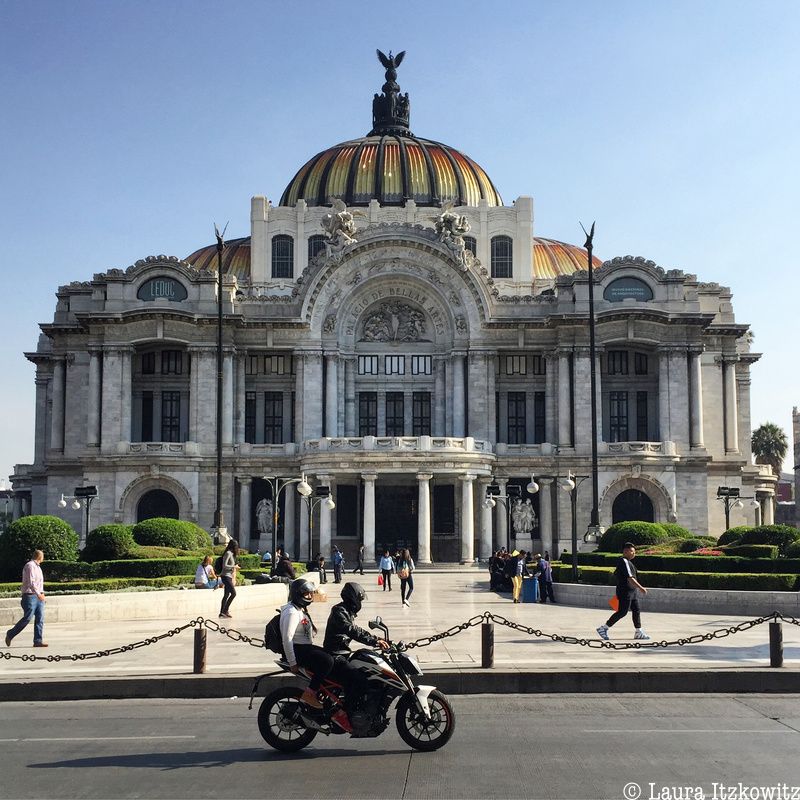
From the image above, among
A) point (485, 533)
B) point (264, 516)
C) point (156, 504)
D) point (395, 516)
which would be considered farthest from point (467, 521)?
point (156, 504)

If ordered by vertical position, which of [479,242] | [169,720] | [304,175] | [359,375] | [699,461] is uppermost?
[304,175]

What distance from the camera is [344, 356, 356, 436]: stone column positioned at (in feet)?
260

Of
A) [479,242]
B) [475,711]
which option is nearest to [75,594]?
[475,711]

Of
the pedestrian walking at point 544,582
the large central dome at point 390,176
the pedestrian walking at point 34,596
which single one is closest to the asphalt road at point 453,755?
the pedestrian walking at point 34,596

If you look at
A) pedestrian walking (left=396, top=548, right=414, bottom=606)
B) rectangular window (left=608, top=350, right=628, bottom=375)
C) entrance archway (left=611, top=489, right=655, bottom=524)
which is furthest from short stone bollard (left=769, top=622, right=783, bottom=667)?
rectangular window (left=608, top=350, right=628, bottom=375)

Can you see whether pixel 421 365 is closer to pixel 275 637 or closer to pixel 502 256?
pixel 502 256

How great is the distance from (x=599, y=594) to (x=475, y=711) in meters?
21.1

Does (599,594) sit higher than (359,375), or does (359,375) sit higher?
(359,375)

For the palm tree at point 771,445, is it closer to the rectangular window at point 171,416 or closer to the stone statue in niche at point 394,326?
the stone statue in niche at point 394,326

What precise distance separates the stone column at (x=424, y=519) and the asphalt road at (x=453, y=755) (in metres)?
49.8

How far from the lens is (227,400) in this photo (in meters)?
77.1

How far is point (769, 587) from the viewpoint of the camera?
1412 inches

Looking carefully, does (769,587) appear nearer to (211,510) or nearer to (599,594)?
(599,594)

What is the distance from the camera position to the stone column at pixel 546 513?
2997 inches
